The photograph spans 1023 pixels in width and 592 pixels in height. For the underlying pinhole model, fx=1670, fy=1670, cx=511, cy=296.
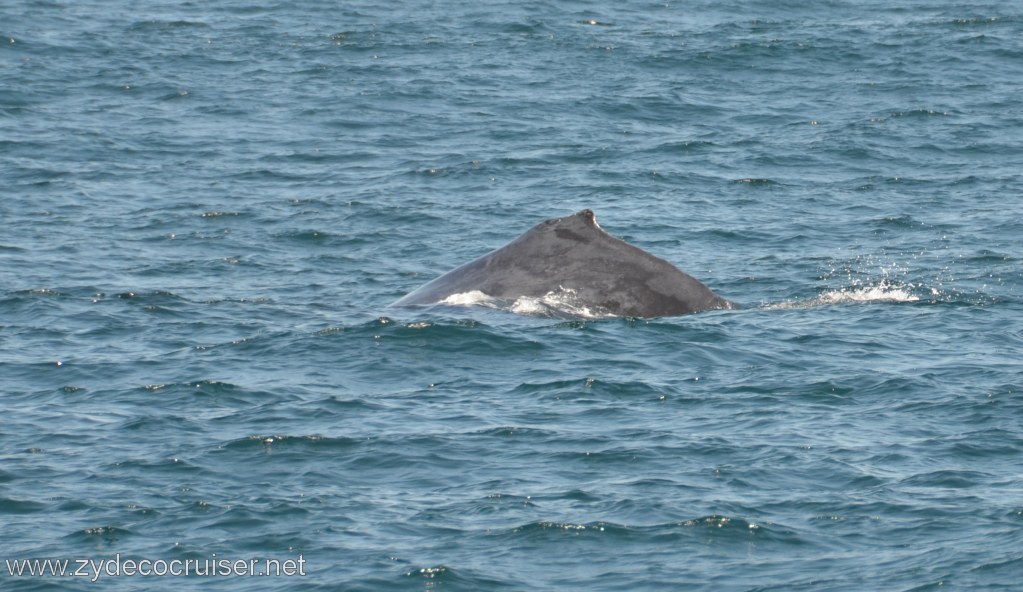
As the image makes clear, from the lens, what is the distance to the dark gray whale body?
19.8 metres

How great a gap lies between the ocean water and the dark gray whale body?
15.3 inches

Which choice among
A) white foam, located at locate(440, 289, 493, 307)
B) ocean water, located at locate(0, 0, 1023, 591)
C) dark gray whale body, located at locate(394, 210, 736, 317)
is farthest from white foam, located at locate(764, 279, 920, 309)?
white foam, located at locate(440, 289, 493, 307)

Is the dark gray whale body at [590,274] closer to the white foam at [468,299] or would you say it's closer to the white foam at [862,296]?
the white foam at [468,299]

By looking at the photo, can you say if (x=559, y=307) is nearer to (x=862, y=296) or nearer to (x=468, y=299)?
(x=468, y=299)

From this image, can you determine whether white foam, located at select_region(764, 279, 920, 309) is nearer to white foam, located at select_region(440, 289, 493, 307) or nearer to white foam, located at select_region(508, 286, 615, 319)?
white foam, located at select_region(508, 286, 615, 319)

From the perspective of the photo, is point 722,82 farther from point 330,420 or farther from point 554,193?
point 330,420

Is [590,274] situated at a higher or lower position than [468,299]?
higher

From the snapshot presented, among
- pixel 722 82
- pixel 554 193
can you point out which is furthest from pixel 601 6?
pixel 554 193

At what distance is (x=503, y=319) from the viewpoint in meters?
19.6

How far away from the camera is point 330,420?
53.8ft

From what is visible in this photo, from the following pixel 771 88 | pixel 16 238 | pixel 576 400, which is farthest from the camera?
pixel 771 88

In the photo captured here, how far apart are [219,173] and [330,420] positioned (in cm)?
1525

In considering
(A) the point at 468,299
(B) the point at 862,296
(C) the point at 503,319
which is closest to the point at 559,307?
(C) the point at 503,319

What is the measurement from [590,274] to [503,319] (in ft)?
3.85
